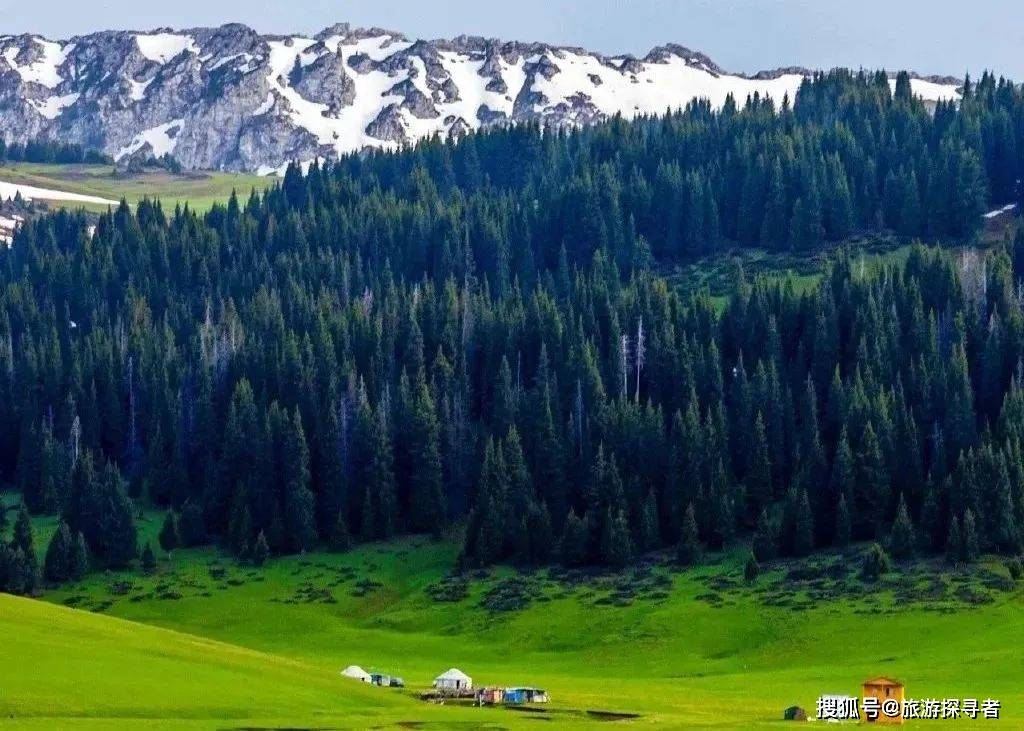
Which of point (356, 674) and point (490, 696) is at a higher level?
point (490, 696)

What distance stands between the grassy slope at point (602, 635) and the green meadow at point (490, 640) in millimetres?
238

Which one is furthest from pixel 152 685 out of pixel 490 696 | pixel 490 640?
pixel 490 640

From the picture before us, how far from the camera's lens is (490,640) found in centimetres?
14188

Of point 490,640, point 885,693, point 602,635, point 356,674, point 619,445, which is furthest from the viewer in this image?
point 619,445

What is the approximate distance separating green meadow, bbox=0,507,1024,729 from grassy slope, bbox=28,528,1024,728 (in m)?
0.24

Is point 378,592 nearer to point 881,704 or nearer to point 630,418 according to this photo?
point 630,418

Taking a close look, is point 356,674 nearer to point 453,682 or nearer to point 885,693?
point 453,682

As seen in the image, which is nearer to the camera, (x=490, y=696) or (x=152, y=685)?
(x=152, y=685)

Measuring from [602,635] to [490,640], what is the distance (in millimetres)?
7892

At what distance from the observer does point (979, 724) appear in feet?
293

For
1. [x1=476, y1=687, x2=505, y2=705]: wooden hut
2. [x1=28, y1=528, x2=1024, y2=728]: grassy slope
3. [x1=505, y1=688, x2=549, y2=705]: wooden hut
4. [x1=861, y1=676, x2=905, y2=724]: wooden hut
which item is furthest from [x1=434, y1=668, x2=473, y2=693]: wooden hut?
[x1=861, y1=676, x2=905, y2=724]: wooden hut

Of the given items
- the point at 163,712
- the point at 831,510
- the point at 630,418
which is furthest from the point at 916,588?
the point at 163,712

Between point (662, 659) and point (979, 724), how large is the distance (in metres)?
42.2

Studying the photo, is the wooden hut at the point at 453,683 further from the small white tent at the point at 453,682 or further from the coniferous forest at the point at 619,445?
the coniferous forest at the point at 619,445
